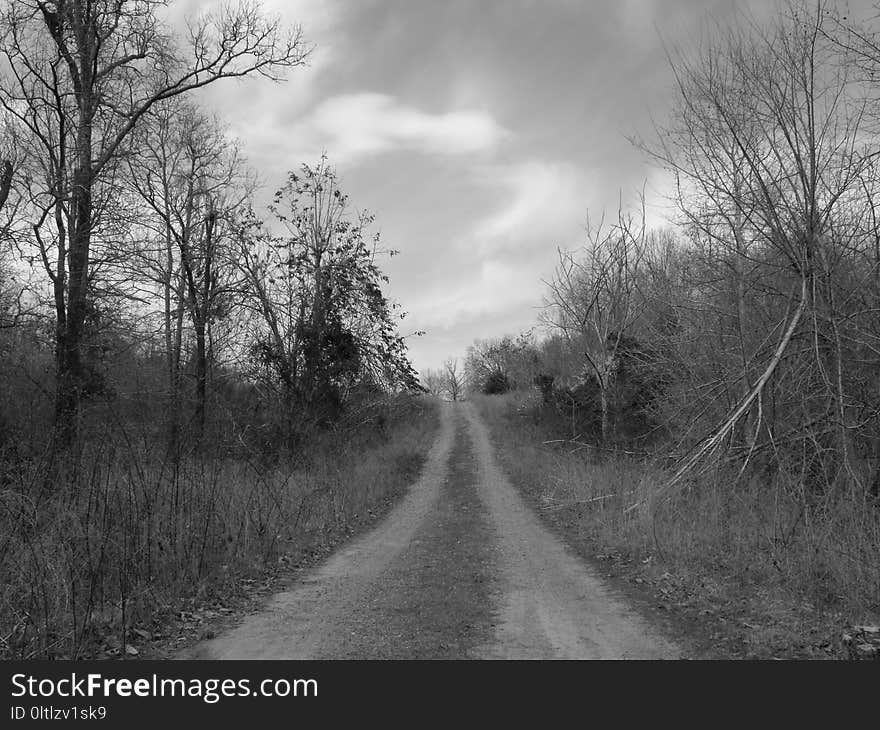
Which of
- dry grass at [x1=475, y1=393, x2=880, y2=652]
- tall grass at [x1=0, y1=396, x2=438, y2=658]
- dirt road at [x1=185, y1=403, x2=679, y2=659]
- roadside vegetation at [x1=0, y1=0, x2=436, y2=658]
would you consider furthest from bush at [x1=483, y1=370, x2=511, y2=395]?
dirt road at [x1=185, y1=403, x2=679, y2=659]

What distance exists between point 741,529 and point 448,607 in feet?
14.6

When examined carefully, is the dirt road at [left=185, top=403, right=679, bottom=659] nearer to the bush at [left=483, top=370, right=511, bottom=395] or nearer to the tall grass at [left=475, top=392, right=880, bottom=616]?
the tall grass at [left=475, top=392, right=880, bottom=616]

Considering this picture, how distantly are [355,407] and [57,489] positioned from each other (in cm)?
1516

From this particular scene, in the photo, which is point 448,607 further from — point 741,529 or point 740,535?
point 741,529

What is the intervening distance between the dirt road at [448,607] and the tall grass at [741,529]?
1.13 meters

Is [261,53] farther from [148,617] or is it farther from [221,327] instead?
[148,617]

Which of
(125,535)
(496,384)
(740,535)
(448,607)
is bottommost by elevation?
(448,607)

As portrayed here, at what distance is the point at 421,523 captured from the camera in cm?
1458

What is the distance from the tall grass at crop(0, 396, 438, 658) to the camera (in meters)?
6.18

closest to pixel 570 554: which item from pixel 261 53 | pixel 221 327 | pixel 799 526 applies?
pixel 799 526

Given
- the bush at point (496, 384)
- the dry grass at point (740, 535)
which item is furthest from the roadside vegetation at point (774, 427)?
the bush at point (496, 384)

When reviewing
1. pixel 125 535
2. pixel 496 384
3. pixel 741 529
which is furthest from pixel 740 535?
pixel 496 384

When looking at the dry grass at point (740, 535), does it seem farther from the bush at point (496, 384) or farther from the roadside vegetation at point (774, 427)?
the bush at point (496, 384)

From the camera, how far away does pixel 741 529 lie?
942 centimetres
